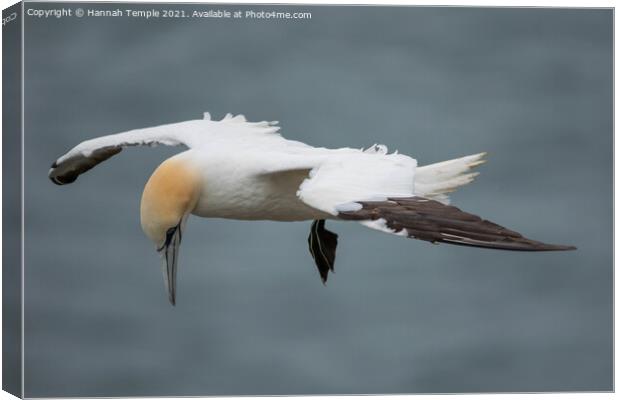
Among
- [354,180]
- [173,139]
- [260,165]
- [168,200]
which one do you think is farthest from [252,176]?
[354,180]

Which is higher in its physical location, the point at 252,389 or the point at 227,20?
the point at 227,20

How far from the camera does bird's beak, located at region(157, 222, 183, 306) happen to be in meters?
11.6

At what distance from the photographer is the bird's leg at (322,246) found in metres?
12.3

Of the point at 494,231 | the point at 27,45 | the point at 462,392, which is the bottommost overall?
the point at 462,392

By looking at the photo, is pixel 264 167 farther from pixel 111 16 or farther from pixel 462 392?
Answer: pixel 462 392

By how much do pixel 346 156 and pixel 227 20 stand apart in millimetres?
1635

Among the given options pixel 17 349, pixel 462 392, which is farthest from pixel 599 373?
pixel 17 349

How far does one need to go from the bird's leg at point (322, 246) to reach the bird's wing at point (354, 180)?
55.0 inches

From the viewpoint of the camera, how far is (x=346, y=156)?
11.0m

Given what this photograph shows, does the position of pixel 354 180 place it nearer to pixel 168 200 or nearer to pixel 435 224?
pixel 435 224

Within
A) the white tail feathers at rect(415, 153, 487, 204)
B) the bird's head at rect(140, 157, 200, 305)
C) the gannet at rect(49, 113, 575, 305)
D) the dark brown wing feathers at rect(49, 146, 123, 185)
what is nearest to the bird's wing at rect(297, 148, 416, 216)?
the gannet at rect(49, 113, 575, 305)

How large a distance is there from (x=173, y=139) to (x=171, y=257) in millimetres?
915

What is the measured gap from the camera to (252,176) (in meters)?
11.5

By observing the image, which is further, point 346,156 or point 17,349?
point 17,349
